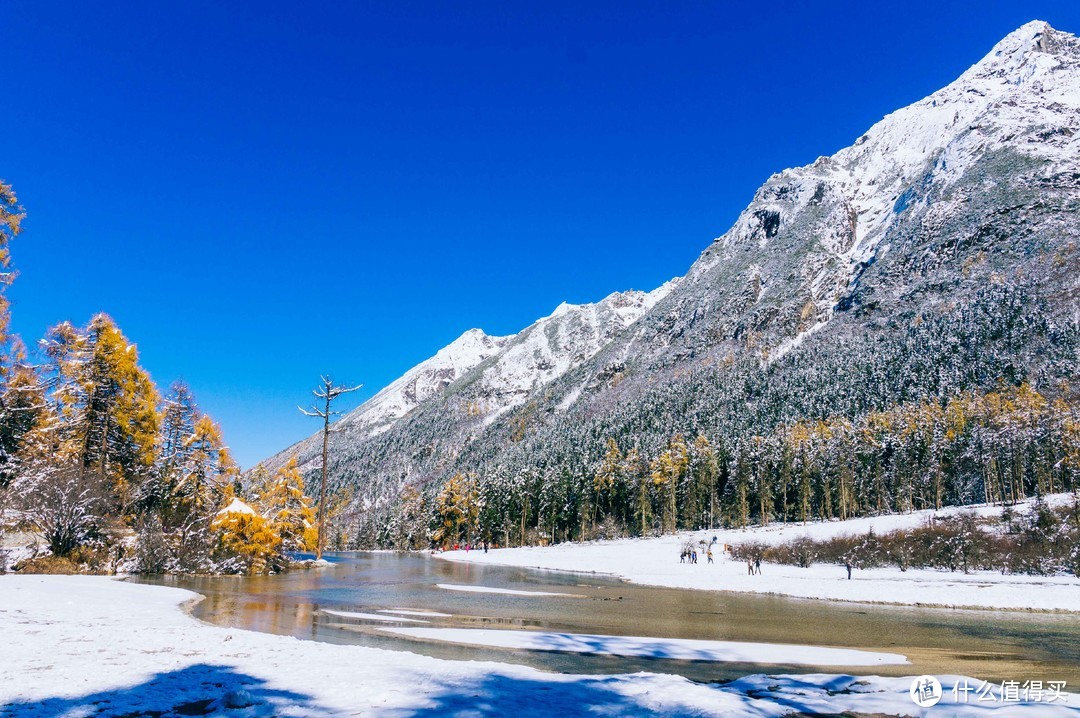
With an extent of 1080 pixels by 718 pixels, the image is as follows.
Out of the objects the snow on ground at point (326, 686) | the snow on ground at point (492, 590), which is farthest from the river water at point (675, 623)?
the snow on ground at point (326, 686)

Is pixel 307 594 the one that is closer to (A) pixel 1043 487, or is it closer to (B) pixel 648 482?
(B) pixel 648 482

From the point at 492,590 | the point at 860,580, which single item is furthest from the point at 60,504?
the point at 860,580

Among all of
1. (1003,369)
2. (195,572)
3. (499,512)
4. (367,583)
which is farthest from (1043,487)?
(195,572)

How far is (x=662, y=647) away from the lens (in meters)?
11.9

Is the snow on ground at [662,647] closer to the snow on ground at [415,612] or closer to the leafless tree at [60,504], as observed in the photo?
the snow on ground at [415,612]

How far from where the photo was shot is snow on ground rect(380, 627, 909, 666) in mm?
10969

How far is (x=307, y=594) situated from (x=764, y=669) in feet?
53.7

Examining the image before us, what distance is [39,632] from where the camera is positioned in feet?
30.0

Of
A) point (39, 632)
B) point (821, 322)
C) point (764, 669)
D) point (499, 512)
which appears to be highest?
point (821, 322)

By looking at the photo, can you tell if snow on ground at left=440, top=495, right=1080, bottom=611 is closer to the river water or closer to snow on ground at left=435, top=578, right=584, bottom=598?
the river water

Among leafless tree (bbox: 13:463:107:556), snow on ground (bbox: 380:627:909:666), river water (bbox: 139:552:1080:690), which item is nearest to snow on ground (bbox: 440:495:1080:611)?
river water (bbox: 139:552:1080:690)

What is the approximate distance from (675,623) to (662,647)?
448cm

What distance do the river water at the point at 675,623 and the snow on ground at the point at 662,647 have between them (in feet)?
1.65

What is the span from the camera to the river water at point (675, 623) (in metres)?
10.4
